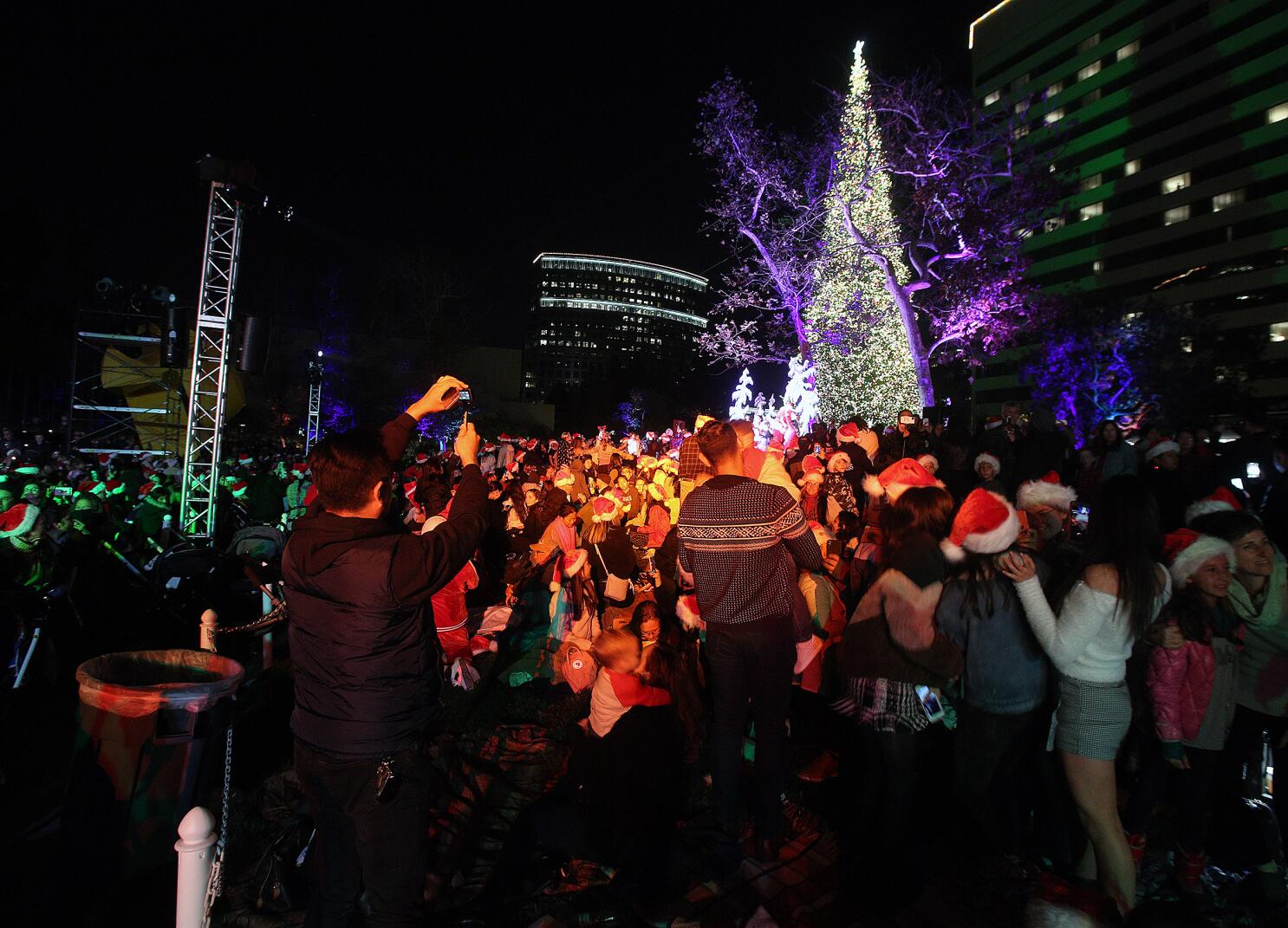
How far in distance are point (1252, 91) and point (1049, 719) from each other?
75652 mm

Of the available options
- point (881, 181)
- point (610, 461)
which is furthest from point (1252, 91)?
point (610, 461)

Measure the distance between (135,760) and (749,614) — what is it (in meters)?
2.79

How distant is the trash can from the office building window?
87275mm

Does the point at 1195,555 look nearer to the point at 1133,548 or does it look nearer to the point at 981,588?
the point at 1133,548

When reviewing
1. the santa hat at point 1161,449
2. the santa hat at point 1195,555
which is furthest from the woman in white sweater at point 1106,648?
the santa hat at point 1161,449

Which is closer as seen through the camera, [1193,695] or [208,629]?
[1193,695]

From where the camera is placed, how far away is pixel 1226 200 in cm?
5703

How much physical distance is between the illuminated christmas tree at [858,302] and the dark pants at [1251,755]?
650 inches

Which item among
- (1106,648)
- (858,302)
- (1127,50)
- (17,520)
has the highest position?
(1127,50)

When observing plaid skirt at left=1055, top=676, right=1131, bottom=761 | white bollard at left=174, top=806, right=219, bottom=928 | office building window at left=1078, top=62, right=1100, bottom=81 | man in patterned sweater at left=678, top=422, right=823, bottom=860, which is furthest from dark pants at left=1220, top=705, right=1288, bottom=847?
office building window at left=1078, top=62, right=1100, bottom=81

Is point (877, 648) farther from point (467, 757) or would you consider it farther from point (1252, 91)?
point (1252, 91)

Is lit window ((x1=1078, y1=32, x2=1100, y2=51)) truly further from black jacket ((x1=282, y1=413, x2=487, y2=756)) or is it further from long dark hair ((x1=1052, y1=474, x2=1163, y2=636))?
black jacket ((x1=282, y1=413, x2=487, y2=756))

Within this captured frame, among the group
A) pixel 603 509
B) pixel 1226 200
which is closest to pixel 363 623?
pixel 603 509

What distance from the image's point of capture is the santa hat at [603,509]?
711 centimetres
